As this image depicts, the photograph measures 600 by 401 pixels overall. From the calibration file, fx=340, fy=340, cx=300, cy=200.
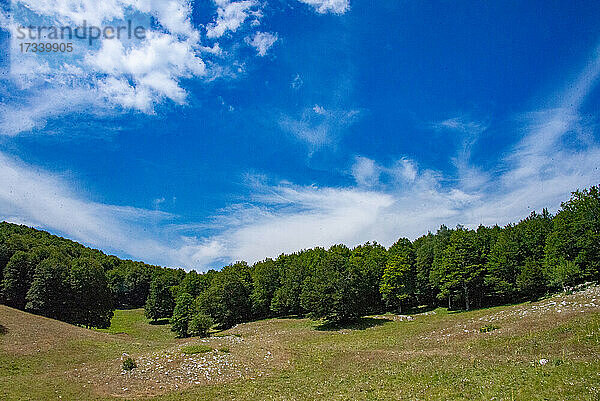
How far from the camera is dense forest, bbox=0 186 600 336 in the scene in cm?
5850

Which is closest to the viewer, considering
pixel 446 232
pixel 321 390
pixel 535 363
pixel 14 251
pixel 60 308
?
pixel 535 363

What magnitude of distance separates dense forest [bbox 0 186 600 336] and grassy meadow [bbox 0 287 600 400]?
15300mm

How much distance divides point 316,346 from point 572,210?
172 feet

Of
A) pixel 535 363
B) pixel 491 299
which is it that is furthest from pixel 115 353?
pixel 491 299

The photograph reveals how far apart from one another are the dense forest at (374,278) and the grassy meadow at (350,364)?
50.2ft

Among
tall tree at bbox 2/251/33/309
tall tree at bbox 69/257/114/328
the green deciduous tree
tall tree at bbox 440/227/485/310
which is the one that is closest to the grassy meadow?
tall tree at bbox 440/227/485/310

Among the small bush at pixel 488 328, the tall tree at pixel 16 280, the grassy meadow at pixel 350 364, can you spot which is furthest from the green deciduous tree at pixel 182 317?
the small bush at pixel 488 328

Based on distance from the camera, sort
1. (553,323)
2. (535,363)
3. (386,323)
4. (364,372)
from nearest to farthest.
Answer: (535,363), (364,372), (553,323), (386,323)

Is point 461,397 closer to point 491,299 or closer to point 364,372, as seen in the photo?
point 364,372

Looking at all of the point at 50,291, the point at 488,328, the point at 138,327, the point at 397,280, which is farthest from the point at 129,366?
the point at 138,327

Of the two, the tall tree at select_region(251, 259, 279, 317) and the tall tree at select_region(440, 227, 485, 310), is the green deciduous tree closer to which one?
the tall tree at select_region(251, 259, 279, 317)

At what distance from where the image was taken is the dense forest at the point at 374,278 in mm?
58500

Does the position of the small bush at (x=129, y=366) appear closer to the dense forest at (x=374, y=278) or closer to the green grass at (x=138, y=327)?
the dense forest at (x=374, y=278)

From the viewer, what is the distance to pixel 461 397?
19172 mm
